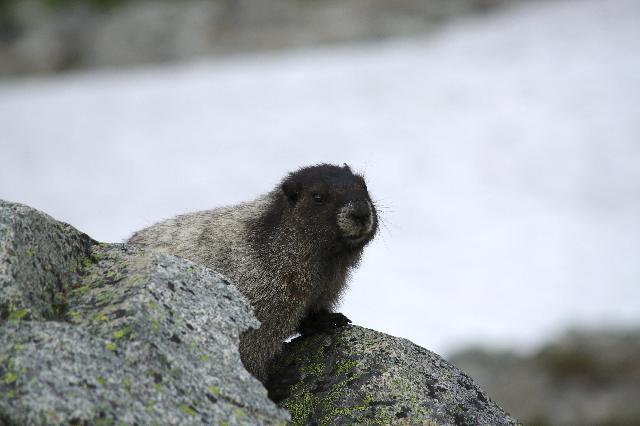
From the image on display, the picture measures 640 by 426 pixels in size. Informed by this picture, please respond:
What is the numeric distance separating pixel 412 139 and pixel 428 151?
1.33 m

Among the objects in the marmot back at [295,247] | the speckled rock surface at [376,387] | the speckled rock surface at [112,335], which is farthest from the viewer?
the marmot back at [295,247]

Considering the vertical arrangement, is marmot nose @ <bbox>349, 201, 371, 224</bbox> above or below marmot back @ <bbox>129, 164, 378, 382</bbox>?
above

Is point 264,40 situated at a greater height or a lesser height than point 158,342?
greater

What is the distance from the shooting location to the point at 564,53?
42156 mm

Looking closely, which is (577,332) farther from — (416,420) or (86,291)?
(86,291)

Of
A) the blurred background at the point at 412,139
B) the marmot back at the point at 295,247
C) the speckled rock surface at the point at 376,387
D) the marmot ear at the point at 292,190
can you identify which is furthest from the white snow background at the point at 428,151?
the speckled rock surface at the point at 376,387

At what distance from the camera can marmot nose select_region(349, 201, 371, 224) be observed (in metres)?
8.82

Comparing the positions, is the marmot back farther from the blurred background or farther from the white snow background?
the white snow background

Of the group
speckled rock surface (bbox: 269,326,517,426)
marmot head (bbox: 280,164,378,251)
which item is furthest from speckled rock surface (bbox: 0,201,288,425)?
marmot head (bbox: 280,164,378,251)

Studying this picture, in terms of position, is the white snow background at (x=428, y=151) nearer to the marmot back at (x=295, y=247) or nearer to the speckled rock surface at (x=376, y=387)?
the marmot back at (x=295, y=247)

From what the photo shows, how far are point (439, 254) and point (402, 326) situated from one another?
6.00 m

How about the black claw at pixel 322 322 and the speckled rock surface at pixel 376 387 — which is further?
the black claw at pixel 322 322

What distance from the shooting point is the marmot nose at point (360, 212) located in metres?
8.82

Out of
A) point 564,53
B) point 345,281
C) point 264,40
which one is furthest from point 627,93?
point 345,281
